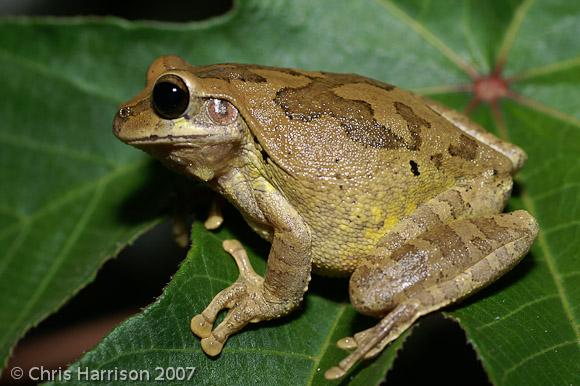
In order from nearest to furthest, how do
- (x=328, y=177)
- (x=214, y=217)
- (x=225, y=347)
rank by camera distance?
(x=225, y=347) → (x=328, y=177) → (x=214, y=217)

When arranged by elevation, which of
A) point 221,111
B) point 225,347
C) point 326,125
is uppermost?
point 326,125

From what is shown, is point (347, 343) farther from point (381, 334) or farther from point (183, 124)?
point (183, 124)

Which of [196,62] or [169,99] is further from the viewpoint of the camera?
[196,62]

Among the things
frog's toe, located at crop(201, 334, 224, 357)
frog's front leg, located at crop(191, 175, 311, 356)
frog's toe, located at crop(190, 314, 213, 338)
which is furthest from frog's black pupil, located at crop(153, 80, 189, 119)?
frog's toe, located at crop(201, 334, 224, 357)

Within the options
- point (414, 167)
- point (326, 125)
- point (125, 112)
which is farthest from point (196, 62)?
point (414, 167)

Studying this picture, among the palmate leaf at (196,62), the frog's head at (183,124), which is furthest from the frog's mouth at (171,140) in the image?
the palmate leaf at (196,62)

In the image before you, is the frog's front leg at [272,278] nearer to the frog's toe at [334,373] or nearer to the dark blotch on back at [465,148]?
the frog's toe at [334,373]
